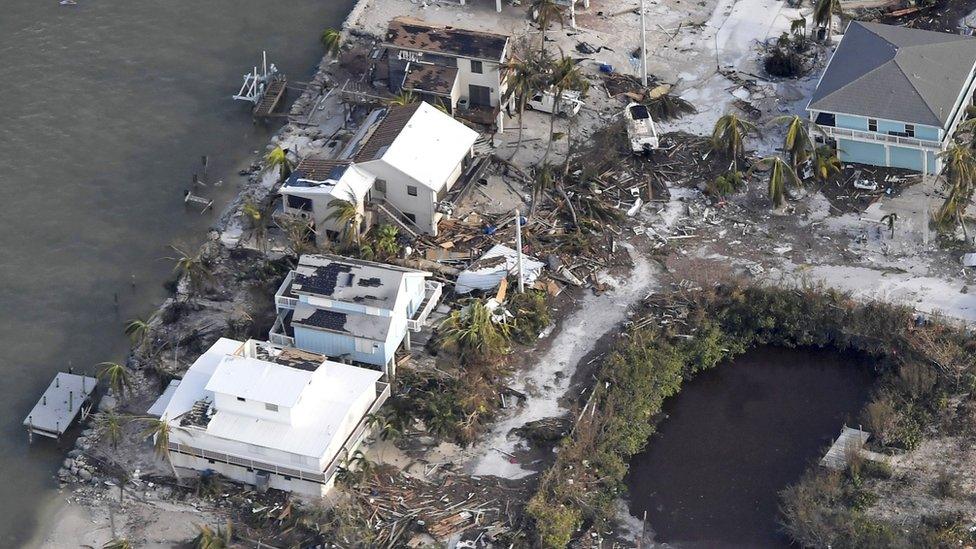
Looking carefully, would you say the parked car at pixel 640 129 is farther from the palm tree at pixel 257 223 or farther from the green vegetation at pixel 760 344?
the palm tree at pixel 257 223

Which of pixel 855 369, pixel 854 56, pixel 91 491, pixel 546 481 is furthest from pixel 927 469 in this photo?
pixel 91 491

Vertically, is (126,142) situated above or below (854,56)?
below

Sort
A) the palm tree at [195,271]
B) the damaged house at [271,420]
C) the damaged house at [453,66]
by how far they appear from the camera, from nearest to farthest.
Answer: the damaged house at [271,420]
the palm tree at [195,271]
the damaged house at [453,66]

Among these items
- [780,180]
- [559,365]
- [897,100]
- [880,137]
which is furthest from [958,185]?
[559,365]

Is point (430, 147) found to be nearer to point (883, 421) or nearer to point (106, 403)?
point (106, 403)

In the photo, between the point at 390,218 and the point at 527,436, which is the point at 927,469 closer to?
the point at 527,436

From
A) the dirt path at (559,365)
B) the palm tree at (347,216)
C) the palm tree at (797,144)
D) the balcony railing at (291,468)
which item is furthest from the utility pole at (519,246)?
the palm tree at (797,144)
